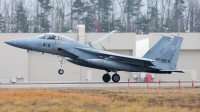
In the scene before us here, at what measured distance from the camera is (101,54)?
34250 mm

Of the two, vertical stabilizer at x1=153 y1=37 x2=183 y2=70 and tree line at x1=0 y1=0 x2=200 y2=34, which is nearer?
vertical stabilizer at x1=153 y1=37 x2=183 y2=70

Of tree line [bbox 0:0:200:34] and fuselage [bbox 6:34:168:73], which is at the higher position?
tree line [bbox 0:0:200:34]

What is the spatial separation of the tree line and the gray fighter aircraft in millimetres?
43393

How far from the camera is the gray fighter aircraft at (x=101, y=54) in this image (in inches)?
1319

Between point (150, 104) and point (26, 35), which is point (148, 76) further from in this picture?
point (150, 104)

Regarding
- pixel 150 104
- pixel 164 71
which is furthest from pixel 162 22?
pixel 150 104

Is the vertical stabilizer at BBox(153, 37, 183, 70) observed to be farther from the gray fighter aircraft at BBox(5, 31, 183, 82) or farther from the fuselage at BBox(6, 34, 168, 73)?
the fuselage at BBox(6, 34, 168, 73)

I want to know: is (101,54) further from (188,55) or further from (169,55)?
(188,55)

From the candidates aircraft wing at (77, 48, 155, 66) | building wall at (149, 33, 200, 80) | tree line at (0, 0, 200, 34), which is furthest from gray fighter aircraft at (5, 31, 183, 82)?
tree line at (0, 0, 200, 34)

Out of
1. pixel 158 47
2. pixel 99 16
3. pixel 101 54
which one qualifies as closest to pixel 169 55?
pixel 158 47

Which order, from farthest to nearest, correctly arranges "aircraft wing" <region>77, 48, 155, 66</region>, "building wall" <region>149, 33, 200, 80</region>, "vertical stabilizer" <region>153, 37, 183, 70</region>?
"building wall" <region>149, 33, 200, 80</region> < "vertical stabilizer" <region>153, 37, 183, 70</region> < "aircraft wing" <region>77, 48, 155, 66</region>

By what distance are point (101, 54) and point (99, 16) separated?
5424 cm

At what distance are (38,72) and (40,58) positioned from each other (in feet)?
4.55

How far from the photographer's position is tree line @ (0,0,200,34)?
270ft
